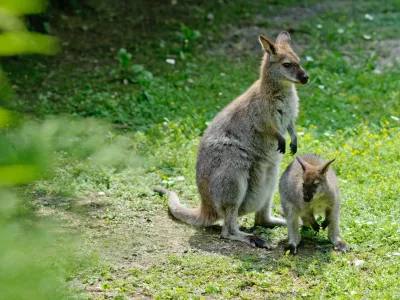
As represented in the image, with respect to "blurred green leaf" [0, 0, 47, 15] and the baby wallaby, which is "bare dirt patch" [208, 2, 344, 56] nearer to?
the baby wallaby

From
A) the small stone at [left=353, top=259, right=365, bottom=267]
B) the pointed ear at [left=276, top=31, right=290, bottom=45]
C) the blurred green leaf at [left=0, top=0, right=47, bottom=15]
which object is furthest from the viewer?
the pointed ear at [left=276, top=31, right=290, bottom=45]

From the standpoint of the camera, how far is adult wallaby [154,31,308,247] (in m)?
5.52

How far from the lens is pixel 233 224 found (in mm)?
5520

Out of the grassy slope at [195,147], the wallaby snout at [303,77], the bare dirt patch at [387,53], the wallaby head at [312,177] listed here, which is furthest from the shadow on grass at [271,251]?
the bare dirt patch at [387,53]

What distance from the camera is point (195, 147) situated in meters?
7.38

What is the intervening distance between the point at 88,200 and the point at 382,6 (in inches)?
322

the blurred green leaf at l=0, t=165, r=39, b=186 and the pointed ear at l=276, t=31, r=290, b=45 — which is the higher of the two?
the blurred green leaf at l=0, t=165, r=39, b=186

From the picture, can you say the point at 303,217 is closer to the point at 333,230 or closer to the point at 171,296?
the point at 333,230

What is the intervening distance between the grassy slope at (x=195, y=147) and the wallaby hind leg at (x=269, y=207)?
0.12 m

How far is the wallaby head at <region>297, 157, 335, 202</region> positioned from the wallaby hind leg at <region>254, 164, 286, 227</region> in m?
0.60

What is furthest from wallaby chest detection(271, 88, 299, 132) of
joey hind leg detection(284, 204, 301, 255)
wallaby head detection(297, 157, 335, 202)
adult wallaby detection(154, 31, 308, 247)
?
joey hind leg detection(284, 204, 301, 255)

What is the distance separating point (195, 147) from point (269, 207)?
178 cm

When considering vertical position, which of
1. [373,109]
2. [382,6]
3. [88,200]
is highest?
[382,6]

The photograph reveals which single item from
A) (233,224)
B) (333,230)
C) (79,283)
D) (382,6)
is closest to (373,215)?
(333,230)
